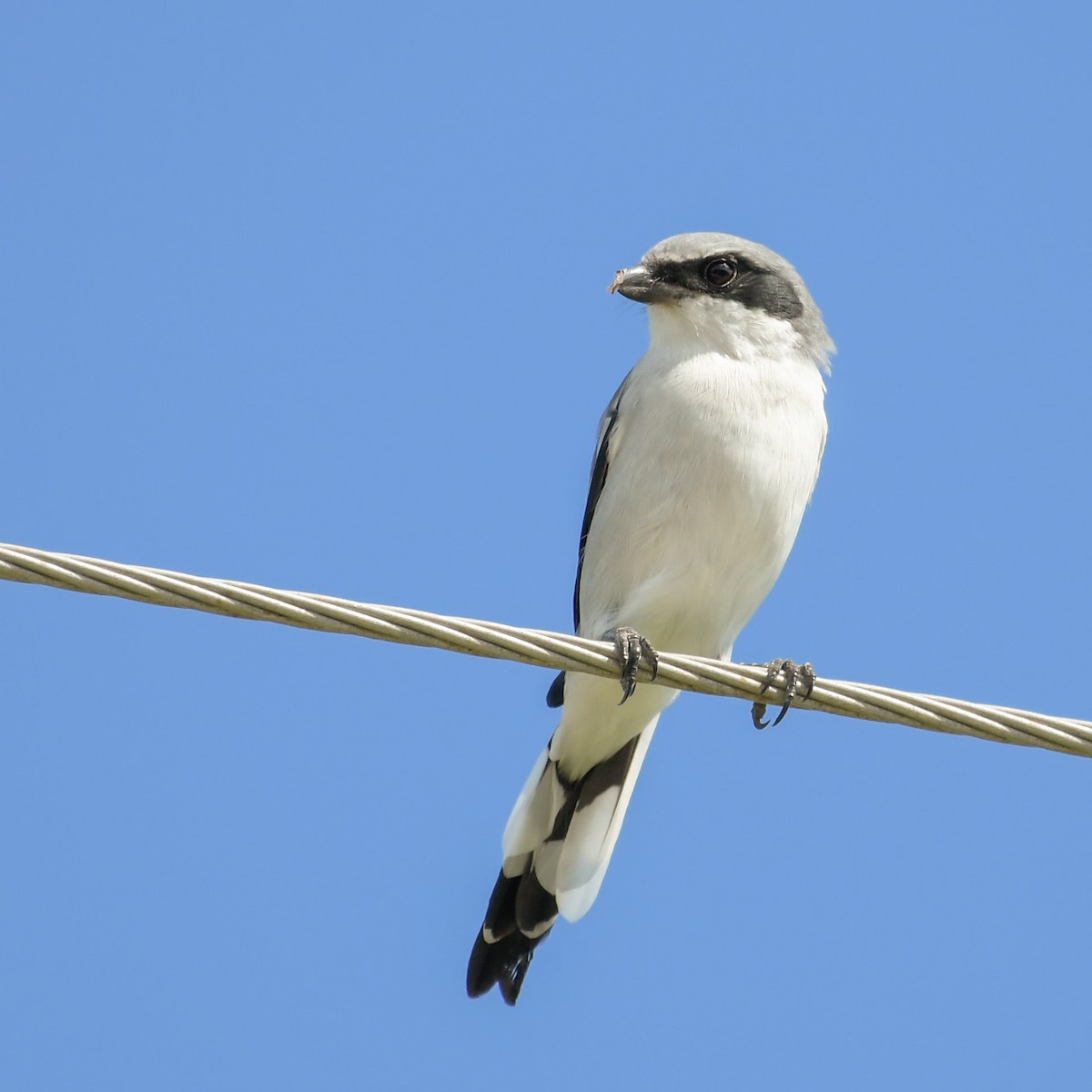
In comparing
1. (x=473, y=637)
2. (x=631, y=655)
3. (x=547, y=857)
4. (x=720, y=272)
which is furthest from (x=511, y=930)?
(x=720, y=272)

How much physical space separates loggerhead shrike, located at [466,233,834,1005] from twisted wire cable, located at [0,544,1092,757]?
149 cm

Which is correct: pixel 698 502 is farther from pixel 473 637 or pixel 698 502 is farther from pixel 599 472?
pixel 473 637

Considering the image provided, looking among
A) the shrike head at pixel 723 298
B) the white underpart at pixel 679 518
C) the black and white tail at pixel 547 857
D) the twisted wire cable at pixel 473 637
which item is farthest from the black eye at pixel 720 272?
the twisted wire cable at pixel 473 637

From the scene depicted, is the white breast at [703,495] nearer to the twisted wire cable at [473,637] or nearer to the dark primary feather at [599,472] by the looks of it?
the dark primary feather at [599,472]

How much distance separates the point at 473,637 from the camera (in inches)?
161

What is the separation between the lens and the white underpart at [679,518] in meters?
6.20

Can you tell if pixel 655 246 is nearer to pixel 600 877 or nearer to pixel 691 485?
pixel 691 485

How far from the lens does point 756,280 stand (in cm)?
685

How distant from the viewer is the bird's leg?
17.1ft

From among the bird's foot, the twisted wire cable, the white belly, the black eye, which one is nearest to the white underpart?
the white belly

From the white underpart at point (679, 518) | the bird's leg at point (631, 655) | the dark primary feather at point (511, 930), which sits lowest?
the dark primary feather at point (511, 930)

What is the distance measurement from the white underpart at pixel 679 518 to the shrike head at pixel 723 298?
0.01m

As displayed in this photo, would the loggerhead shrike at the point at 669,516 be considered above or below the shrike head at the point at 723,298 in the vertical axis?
below

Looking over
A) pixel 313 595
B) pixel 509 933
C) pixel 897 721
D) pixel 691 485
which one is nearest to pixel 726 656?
pixel 691 485
